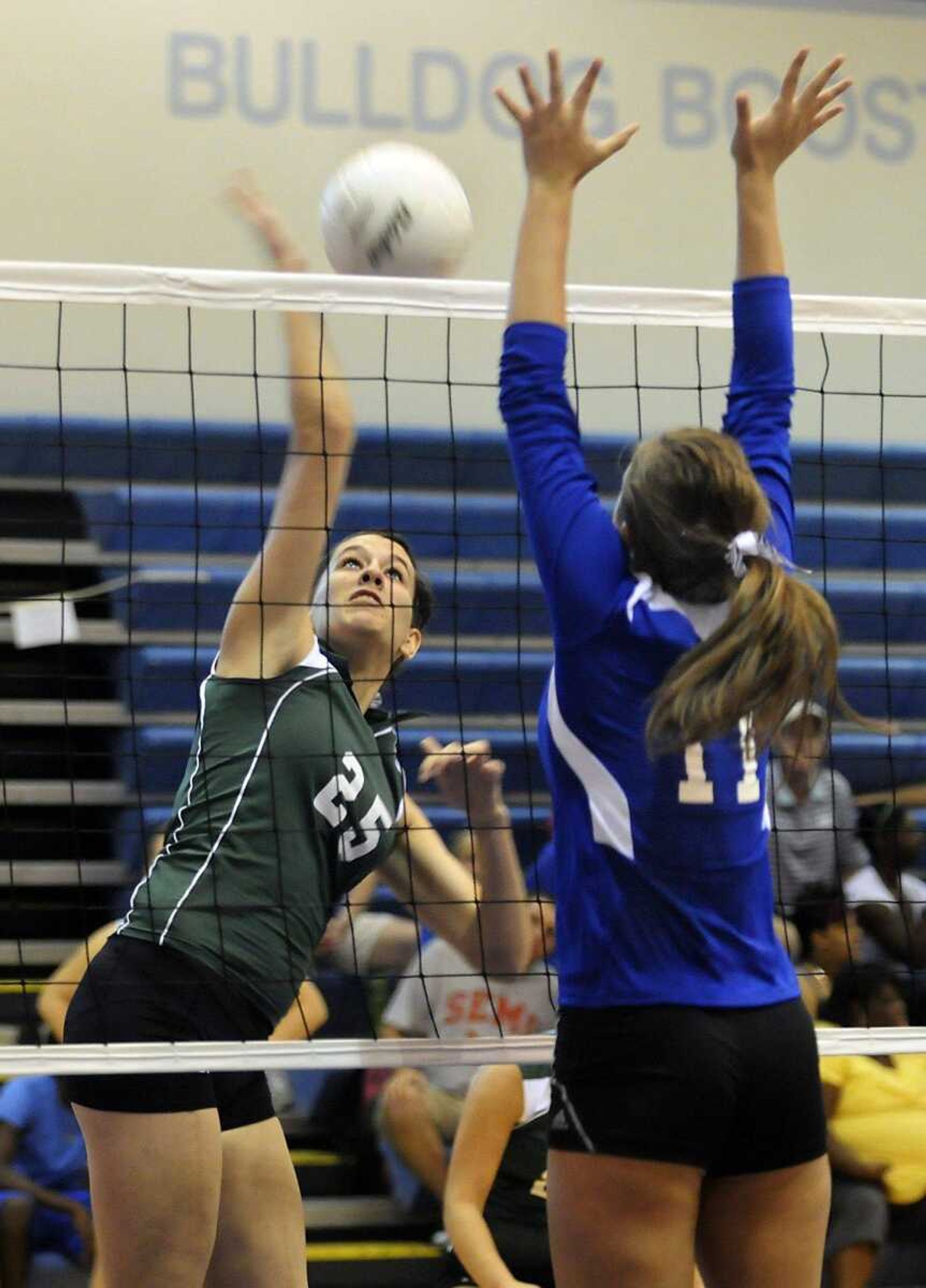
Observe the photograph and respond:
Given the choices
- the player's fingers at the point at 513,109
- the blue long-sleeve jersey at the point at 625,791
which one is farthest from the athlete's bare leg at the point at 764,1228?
the player's fingers at the point at 513,109

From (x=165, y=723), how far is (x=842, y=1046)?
141 inches

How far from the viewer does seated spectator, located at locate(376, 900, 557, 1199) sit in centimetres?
472

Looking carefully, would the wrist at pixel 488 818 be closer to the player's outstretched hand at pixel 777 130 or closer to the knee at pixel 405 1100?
the player's outstretched hand at pixel 777 130

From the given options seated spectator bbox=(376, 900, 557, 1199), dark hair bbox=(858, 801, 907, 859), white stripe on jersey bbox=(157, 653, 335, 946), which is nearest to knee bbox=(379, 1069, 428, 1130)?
seated spectator bbox=(376, 900, 557, 1199)

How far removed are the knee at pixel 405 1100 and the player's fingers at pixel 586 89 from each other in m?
3.24

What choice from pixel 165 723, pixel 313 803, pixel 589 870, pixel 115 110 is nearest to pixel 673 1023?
pixel 589 870

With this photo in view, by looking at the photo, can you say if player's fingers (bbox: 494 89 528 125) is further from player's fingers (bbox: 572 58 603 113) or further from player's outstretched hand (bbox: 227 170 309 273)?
player's outstretched hand (bbox: 227 170 309 273)

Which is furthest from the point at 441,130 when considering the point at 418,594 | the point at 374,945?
the point at 418,594

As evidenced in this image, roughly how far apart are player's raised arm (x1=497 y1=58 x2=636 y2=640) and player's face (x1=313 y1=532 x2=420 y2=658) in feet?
3.02

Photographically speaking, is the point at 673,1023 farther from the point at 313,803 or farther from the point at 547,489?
the point at 313,803

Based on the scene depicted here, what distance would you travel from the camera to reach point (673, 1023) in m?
2.01

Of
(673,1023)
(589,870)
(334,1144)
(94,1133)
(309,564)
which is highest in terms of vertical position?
(309,564)

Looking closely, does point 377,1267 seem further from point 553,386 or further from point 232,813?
point 553,386

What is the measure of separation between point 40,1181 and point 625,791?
10.2 ft
